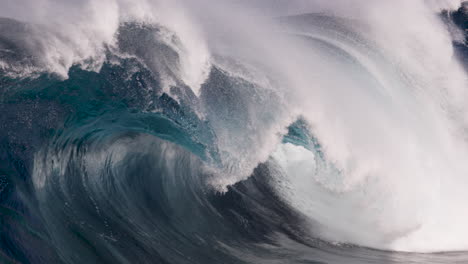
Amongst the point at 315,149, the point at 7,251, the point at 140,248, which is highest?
the point at 315,149

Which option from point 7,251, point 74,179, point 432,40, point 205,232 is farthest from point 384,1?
point 7,251

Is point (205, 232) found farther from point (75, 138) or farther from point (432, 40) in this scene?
point (432, 40)

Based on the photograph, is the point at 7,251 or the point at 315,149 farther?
the point at 315,149

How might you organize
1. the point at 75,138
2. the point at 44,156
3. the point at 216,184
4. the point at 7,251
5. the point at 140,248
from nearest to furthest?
1. the point at 7,251
2. the point at 140,248
3. the point at 44,156
4. the point at 75,138
5. the point at 216,184

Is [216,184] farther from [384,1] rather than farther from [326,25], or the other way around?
[384,1]

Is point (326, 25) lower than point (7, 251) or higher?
higher

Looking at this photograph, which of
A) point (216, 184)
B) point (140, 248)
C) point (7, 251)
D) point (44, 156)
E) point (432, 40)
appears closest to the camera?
point (7, 251)
